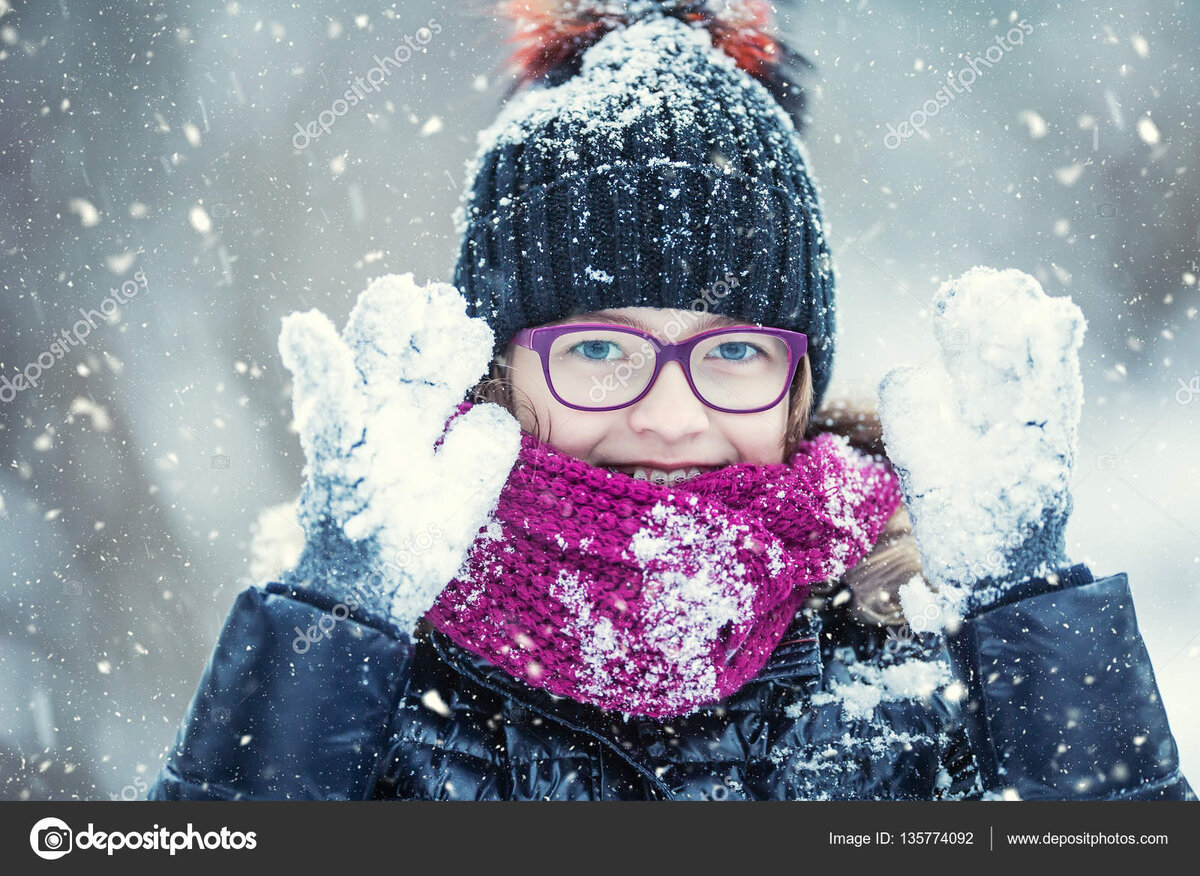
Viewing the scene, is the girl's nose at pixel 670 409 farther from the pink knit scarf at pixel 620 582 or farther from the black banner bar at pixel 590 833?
the black banner bar at pixel 590 833

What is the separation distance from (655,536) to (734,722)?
13.0 inches

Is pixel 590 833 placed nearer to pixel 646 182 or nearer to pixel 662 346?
pixel 662 346

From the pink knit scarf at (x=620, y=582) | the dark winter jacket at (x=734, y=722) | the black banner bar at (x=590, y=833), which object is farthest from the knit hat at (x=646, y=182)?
the black banner bar at (x=590, y=833)

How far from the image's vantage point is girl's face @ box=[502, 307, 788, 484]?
117 centimetres

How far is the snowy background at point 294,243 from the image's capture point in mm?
1410

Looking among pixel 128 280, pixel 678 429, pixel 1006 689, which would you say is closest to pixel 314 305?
pixel 128 280

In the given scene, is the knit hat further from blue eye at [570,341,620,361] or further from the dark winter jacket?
the dark winter jacket

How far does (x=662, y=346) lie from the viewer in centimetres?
117

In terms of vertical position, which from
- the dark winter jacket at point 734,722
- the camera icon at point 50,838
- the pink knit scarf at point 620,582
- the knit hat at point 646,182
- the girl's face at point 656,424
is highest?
the knit hat at point 646,182

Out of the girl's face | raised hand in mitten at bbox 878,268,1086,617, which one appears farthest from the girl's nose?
raised hand in mitten at bbox 878,268,1086,617

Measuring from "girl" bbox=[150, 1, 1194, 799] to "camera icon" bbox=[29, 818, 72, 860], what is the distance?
0.23 meters

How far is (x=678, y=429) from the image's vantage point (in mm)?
1158

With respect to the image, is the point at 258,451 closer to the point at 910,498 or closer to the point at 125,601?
the point at 125,601

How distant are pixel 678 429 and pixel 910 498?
35 centimetres
